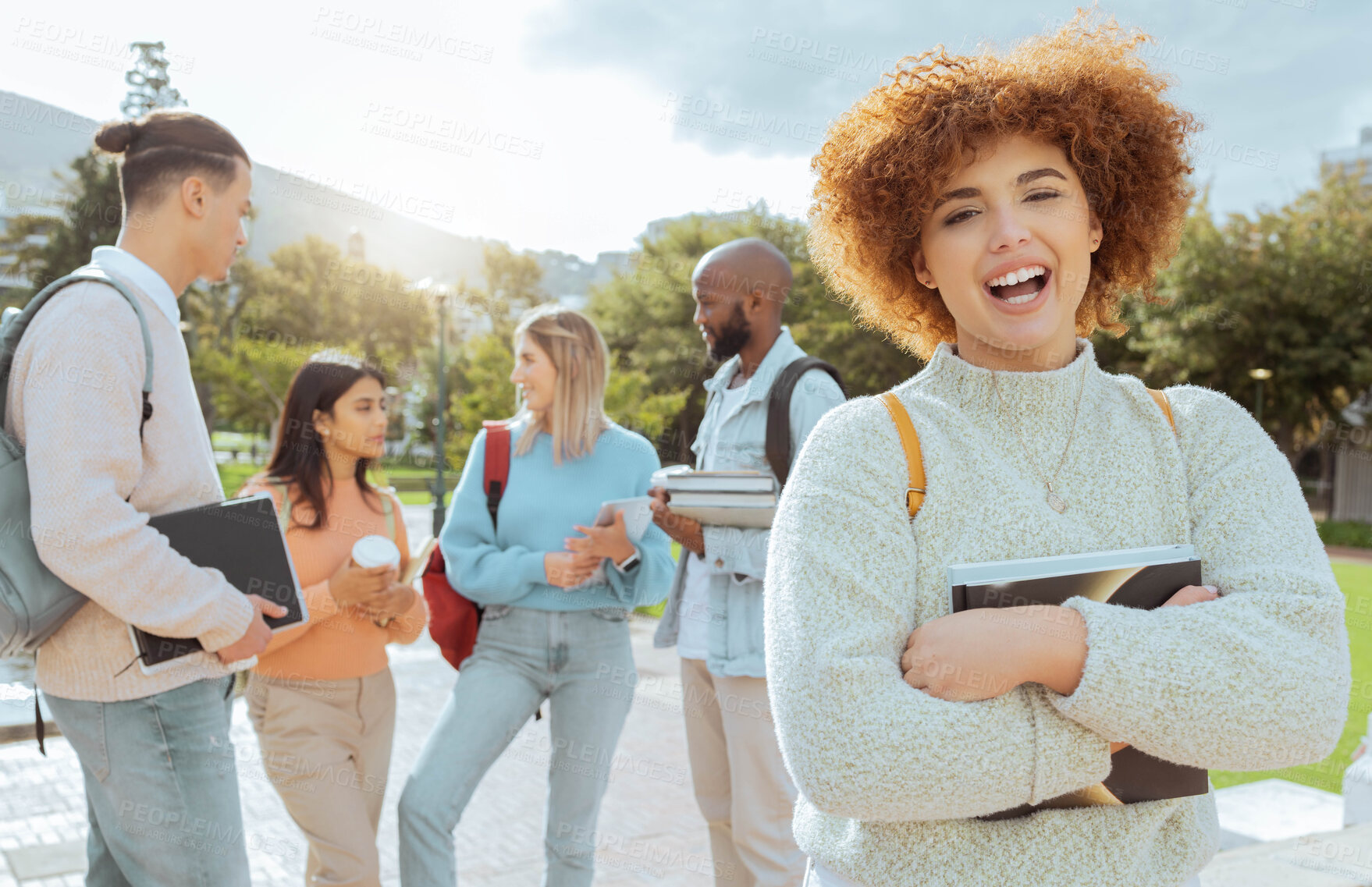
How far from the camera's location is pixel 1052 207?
1.63 m

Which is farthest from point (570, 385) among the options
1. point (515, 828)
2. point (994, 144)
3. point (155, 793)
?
point (515, 828)

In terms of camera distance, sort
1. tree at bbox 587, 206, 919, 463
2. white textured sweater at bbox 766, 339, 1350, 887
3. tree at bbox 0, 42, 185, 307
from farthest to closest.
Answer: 1. tree at bbox 0, 42, 185, 307
2. tree at bbox 587, 206, 919, 463
3. white textured sweater at bbox 766, 339, 1350, 887

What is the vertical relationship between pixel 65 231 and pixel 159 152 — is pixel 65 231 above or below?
above

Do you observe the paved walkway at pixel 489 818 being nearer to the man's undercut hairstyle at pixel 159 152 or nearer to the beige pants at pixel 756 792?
the beige pants at pixel 756 792

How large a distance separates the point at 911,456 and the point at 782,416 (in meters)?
2.03

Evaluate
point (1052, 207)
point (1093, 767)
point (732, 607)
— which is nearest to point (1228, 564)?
point (1093, 767)

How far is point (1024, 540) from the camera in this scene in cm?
148

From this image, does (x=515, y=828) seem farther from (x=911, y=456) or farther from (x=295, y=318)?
(x=295, y=318)

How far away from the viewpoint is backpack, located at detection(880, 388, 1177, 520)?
149cm

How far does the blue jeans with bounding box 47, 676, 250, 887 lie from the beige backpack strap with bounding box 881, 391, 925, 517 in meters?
1.82

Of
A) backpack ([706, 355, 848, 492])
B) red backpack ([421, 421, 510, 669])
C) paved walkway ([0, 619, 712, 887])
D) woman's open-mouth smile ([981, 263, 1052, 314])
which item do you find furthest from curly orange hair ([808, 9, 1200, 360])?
paved walkway ([0, 619, 712, 887])

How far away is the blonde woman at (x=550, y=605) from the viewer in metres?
3.26

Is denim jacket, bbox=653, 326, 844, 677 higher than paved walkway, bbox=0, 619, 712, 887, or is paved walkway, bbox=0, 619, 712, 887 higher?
denim jacket, bbox=653, 326, 844, 677

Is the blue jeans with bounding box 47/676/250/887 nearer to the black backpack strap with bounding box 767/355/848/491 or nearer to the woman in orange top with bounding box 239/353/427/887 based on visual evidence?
the woman in orange top with bounding box 239/353/427/887
